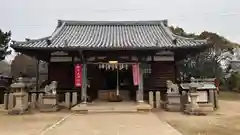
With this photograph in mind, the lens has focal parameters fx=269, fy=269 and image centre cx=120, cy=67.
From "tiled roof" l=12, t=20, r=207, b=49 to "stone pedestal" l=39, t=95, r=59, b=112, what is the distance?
9.08 feet

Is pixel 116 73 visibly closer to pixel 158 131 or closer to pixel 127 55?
pixel 127 55

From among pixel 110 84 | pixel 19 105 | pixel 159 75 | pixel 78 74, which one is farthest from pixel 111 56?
pixel 19 105

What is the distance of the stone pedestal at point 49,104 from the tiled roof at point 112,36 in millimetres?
2767

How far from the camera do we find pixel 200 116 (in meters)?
11.8

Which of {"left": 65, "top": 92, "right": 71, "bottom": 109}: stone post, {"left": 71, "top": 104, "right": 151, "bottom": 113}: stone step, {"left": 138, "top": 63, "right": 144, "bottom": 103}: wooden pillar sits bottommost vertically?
{"left": 71, "top": 104, "right": 151, "bottom": 113}: stone step

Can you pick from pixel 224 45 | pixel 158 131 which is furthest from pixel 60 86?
pixel 224 45

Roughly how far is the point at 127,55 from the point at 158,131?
8.32 meters

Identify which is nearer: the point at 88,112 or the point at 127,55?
the point at 88,112

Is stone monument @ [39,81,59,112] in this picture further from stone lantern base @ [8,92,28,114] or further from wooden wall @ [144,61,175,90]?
wooden wall @ [144,61,175,90]

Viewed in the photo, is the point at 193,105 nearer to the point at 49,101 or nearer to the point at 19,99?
the point at 49,101

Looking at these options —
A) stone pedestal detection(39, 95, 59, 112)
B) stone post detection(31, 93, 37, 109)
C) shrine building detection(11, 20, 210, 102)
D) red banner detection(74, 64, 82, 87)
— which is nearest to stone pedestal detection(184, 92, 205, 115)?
shrine building detection(11, 20, 210, 102)

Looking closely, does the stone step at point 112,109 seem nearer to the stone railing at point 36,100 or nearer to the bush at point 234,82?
the stone railing at point 36,100

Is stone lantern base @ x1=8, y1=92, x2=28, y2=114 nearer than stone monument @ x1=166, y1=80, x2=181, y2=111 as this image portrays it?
Yes

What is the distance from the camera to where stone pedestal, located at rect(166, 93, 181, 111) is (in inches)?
548
